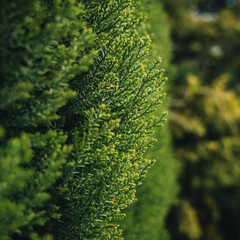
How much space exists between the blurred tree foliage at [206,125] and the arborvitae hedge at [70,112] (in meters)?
4.61

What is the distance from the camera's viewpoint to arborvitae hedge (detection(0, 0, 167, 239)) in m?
1.08

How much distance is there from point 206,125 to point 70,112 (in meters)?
6.44

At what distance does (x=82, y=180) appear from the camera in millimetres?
1475

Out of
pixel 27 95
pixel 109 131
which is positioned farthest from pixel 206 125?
A: pixel 27 95

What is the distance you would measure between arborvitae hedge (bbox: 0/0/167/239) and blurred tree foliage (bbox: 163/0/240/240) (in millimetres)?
4608

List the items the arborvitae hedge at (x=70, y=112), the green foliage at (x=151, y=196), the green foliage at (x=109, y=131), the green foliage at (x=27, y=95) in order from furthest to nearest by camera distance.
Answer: the green foliage at (x=151, y=196) < the green foliage at (x=109, y=131) < the arborvitae hedge at (x=70, y=112) < the green foliage at (x=27, y=95)

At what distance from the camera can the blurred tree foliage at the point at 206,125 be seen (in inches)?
267

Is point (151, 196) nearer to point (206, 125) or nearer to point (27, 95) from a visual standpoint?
point (27, 95)

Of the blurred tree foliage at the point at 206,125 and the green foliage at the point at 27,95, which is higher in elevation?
the blurred tree foliage at the point at 206,125

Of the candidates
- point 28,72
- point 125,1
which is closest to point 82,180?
point 28,72

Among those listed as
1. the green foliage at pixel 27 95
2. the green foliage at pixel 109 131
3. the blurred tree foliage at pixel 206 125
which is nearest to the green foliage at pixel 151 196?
the green foliage at pixel 109 131

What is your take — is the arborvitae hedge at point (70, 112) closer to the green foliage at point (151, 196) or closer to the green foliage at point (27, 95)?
the green foliage at point (27, 95)

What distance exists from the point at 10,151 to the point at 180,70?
23.5 feet

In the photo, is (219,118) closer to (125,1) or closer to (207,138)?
(207,138)
